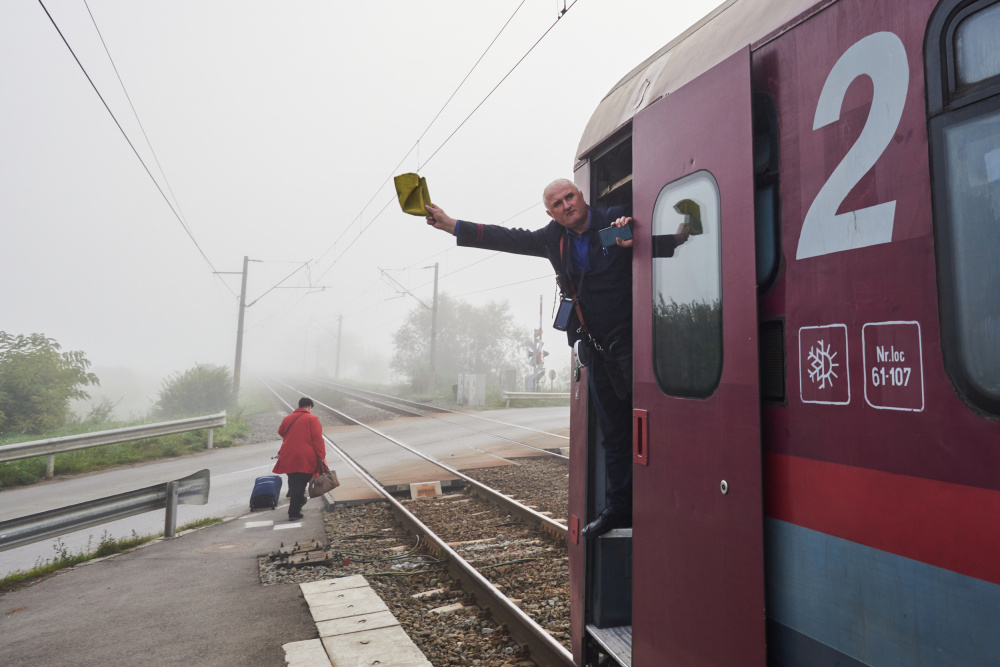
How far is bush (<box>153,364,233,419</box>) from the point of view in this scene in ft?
101

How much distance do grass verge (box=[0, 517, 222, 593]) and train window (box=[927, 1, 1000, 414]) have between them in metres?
7.99

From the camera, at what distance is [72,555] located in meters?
7.16

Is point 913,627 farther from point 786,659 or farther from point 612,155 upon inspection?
point 612,155

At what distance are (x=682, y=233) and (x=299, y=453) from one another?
792 centimetres

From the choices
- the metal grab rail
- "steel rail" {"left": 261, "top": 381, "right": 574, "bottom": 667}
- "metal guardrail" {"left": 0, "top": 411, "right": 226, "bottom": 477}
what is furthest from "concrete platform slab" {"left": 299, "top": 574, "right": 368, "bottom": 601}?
"metal guardrail" {"left": 0, "top": 411, "right": 226, "bottom": 477}

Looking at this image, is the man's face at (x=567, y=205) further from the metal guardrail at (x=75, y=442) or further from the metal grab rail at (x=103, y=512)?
the metal guardrail at (x=75, y=442)

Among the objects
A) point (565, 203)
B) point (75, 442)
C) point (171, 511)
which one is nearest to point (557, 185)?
point (565, 203)

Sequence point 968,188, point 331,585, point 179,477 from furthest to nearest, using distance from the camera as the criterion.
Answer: point 179,477
point 331,585
point 968,188

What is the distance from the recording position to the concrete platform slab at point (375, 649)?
4.07 metres

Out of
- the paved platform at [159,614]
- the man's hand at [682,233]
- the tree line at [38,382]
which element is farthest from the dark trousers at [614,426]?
the tree line at [38,382]

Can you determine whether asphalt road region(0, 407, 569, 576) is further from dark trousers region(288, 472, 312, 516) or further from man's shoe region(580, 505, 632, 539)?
man's shoe region(580, 505, 632, 539)

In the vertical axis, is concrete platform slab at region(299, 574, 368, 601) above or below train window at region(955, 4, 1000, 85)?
below

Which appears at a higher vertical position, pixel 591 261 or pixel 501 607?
pixel 591 261

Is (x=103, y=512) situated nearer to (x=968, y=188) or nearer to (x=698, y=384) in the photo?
(x=698, y=384)
